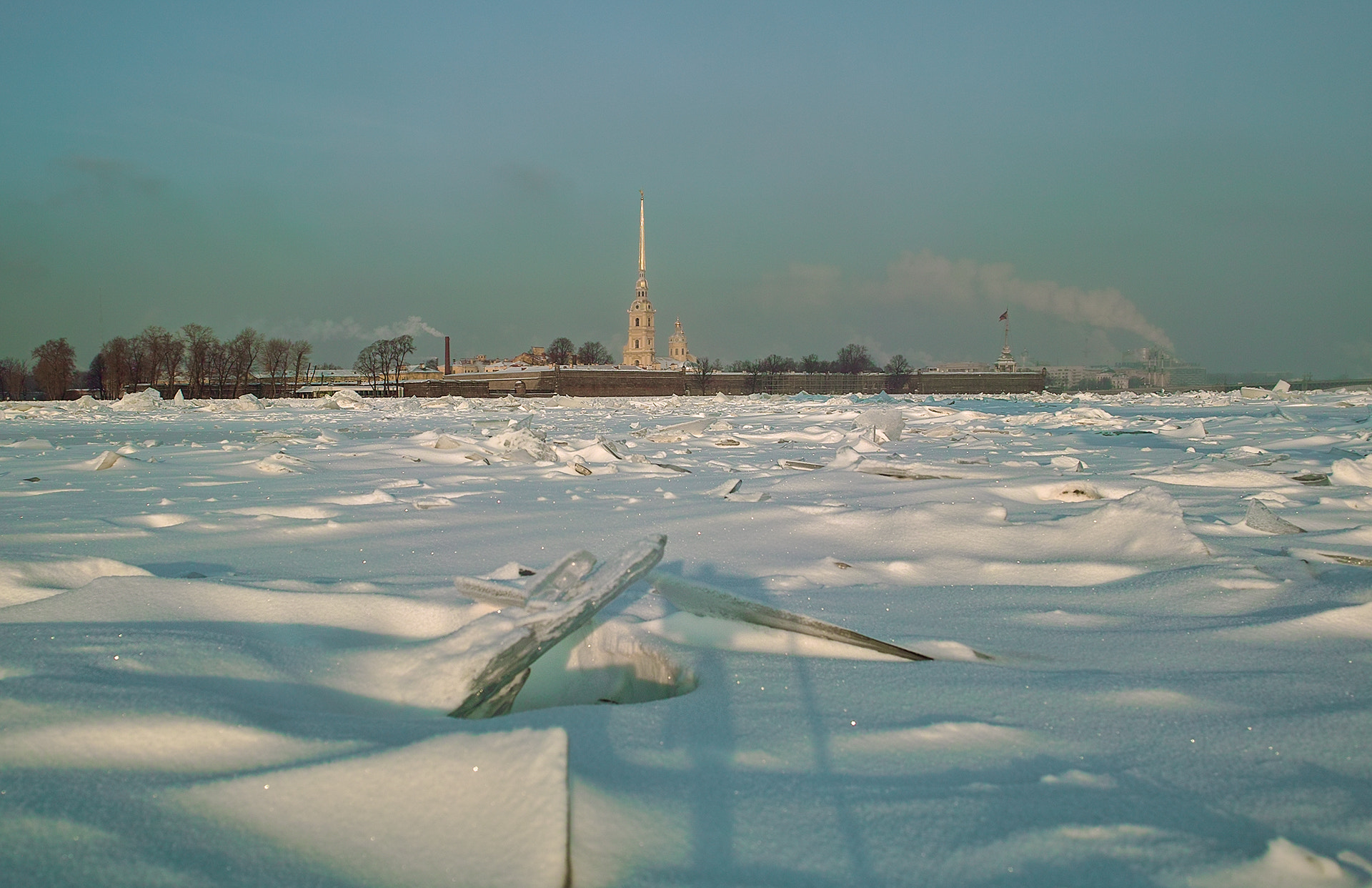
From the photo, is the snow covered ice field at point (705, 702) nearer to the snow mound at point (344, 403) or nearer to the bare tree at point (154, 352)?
the snow mound at point (344, 403)

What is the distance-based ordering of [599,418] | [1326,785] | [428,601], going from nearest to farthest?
[1326,785]
[428,601]
[599,418]

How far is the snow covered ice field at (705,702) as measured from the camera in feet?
2.36

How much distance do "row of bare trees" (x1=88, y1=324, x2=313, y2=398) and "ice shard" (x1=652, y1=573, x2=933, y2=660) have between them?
4307 centimetres

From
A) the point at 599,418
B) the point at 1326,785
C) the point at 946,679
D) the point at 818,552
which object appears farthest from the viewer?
the point at 599,418

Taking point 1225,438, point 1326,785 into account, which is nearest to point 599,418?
point 1225,438

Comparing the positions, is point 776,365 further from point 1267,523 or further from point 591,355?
point 1267,523

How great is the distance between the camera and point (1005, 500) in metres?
2.79

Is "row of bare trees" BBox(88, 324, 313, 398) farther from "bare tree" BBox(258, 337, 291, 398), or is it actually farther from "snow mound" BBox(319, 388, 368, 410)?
"snow mound" BBox(319, 388, 368, 410)

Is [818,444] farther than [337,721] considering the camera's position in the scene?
Yes

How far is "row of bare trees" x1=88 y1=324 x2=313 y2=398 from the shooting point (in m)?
38.6

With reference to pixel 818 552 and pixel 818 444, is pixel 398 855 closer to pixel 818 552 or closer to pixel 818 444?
pixel 818 552

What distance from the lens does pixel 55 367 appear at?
39594 millimetres

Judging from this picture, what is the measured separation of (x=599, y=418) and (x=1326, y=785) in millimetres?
10032

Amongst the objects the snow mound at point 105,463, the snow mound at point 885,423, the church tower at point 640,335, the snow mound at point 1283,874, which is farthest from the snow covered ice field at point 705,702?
the church tower at point 640,335
